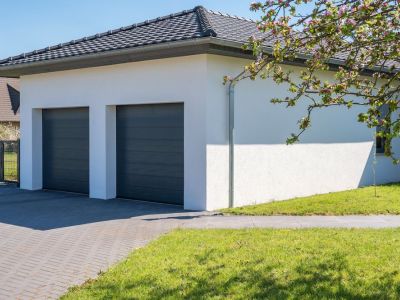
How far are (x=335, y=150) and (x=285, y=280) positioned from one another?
30.4ft

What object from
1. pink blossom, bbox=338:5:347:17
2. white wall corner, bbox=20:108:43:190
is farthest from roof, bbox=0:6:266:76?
pink blossom, bbox=338:5:347:17

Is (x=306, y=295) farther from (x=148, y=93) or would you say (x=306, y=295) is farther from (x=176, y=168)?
(x=148, y=93)

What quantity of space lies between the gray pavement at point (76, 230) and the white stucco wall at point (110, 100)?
0.79 meters

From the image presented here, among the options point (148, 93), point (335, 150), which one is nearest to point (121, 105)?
point (148, 93)

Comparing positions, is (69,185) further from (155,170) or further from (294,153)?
(294,153)

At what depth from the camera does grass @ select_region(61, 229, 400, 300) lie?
610cm

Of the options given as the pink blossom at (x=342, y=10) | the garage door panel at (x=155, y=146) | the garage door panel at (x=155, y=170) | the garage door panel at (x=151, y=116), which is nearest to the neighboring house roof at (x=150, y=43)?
the garage door panel at (x=151, y=116)

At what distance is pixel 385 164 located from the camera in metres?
17.3

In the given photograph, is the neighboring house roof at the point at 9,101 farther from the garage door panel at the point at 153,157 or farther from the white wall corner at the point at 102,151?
the garage door panel at the point at 153,157

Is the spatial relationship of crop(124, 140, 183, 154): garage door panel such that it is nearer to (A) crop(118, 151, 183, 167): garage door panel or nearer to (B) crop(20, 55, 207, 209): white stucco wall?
(A) crop(118, 151, 183, 167): garage door panel

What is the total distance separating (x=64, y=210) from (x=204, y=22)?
5111 millimetres

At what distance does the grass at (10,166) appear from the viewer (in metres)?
17.6

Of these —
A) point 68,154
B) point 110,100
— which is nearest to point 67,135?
point 68,154

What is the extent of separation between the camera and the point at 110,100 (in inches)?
546
